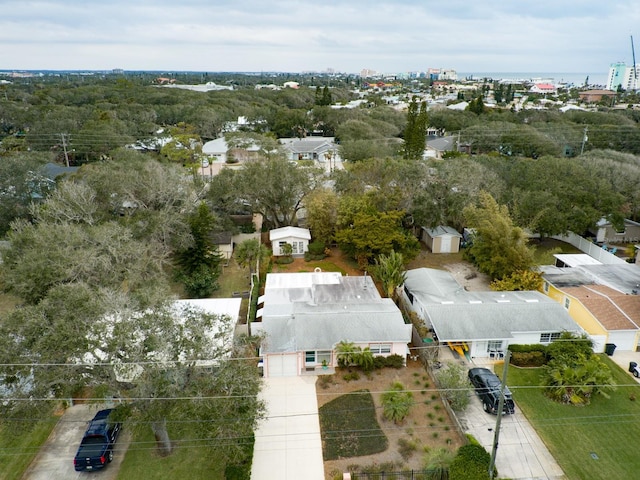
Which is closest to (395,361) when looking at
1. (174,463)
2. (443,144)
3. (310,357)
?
(310,357)

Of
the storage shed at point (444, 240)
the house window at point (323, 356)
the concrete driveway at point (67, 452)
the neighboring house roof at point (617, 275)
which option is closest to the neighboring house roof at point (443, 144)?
the storage shed at point (444, 240)

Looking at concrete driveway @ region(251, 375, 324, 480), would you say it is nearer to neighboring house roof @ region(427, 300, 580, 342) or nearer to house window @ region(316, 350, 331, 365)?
house window @ region(316, 350, 331, 365)

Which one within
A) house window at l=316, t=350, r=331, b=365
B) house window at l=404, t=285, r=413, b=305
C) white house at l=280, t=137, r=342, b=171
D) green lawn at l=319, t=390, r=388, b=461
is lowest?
green lawn at l=319, t=390, r=388, b=461

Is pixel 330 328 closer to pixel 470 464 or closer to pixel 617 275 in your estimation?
pixel 470 464

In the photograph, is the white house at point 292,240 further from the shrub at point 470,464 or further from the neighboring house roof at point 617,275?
the shrub at point 470,464

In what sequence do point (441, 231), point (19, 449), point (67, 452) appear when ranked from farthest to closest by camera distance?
point (441, 231)
point (19, 449)
point (67, 452)

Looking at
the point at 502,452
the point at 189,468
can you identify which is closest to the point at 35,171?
the point at 189,468

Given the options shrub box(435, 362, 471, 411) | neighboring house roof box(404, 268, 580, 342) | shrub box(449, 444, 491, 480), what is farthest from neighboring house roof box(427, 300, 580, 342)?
shrub box(449, 444, 491, 480)
